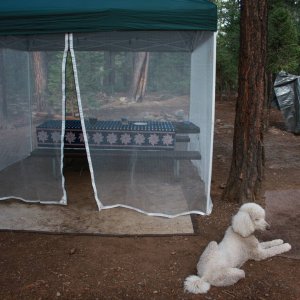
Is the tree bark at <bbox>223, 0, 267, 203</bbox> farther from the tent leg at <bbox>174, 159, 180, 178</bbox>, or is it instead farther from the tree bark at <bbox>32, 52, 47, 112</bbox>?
the tree bark at <bbox>32, 52, 47, 112</bbox>

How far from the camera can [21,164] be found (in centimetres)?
525

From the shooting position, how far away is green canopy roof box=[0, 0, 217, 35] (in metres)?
4.03

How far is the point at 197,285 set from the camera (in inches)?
115

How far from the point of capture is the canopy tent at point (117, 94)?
13.4 feet

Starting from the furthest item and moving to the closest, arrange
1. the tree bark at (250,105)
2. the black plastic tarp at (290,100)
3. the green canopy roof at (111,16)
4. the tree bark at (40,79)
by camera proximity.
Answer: the black plastic tarp at (290,100), the tree bark at (40,79), the tree bark at (250,105), the green canopy roof at (111,16)

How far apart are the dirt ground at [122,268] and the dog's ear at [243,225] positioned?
1.18ft

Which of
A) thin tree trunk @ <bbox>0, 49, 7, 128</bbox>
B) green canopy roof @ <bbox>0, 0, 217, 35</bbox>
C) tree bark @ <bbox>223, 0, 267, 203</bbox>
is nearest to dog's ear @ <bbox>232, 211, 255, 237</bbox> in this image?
tree bark @ <bbox>223, 0, 267, 203</bbox>

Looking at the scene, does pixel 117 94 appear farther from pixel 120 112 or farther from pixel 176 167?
pixel 176 167

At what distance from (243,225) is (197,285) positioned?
0.64 m

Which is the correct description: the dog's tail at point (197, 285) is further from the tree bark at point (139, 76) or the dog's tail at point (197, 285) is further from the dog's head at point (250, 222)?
the tree bark at point (139, 76)

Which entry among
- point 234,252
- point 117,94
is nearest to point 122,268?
point 234,252

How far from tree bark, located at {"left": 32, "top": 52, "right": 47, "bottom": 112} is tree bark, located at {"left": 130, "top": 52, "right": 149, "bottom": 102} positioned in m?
1.05

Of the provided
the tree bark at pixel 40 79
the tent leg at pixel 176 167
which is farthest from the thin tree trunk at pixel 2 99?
the tent leg at pixel 176 167

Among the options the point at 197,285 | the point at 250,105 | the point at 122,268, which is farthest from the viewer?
the point at 250,105
